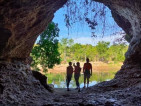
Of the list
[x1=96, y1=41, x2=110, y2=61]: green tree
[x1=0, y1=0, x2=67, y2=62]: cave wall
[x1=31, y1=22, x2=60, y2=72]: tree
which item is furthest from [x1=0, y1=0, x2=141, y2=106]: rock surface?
[x1=96, y1=41, x2=110, y2=61]: green tree

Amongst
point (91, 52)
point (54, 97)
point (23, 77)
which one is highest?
point (91, 52)

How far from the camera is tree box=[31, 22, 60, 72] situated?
1548cm

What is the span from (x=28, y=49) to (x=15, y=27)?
2.95m

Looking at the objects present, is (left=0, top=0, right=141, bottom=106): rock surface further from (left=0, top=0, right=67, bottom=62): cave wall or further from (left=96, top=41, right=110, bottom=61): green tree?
(left=96, top=41, right=110, bottom=61): green tree

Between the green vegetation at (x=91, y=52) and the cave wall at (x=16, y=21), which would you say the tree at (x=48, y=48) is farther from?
the green vegetation at (x=91, y=52)

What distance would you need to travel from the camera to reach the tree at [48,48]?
50.8 ft

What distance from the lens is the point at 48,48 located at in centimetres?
1548

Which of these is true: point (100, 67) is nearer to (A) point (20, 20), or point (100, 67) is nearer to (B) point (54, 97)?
(B) point (54, 97)

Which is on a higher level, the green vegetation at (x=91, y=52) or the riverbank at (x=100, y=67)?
the green vegetation at (x=91, y=52)

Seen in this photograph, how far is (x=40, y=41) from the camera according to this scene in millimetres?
15664

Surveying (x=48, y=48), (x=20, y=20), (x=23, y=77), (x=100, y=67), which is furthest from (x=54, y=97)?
(x=100, y=67)

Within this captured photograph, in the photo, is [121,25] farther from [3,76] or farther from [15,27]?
[3,76]

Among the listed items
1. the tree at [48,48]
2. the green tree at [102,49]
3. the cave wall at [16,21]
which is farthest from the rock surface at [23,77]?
the green tree at [102,49]

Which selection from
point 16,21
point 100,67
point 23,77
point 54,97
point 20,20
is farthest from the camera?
point 100,67
